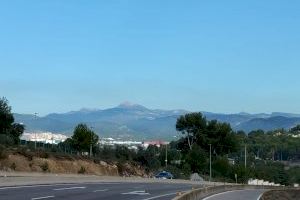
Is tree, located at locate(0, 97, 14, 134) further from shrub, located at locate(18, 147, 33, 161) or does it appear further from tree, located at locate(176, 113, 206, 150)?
tree, located at locate(176, 113, 206, 150)

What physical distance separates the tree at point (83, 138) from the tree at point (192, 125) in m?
37.4

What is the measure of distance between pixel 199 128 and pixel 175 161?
14.0 metres

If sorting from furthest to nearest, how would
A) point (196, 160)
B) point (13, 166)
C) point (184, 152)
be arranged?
point (184, 152) → point (196, 160) → point (13, 166)

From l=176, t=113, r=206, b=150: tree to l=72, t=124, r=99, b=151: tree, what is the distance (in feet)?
123

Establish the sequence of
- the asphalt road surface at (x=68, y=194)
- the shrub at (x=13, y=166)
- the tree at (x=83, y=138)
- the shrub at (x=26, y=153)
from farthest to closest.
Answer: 1. the tree at (x=83, y=138)
2. the shrub at (x=26, y=153)
3. the shrub at (x=13, y=166)
4. the asphalt road surface at (x=68, y=194)

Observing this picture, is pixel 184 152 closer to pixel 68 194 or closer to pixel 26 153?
pixel 26 153

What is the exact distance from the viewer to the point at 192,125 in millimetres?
149625

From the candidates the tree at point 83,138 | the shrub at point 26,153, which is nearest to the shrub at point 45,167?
the shrub at point 26,153

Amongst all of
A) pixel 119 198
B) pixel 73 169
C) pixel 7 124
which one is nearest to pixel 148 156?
pixel 7 124

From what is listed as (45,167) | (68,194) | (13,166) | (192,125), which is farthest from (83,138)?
(68,194)

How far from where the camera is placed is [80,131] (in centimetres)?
11412

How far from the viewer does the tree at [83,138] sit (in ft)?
368

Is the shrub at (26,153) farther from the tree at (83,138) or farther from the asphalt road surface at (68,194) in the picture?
the tree at (83,138)

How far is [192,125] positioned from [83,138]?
42.0 m
